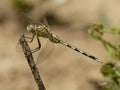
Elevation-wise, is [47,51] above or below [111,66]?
above

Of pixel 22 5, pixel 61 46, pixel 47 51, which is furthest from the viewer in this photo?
pixel 22 5

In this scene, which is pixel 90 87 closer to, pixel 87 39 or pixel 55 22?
pixel 87 39

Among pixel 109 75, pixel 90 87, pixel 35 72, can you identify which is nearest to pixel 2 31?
pixel 90 87

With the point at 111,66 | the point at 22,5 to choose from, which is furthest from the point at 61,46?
the point at 111,66

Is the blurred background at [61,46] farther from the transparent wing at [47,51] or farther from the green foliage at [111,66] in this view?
the transparent wing at [47,51]

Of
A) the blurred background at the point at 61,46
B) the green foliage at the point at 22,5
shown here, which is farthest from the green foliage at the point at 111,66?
the green foliage at the point at 22,5

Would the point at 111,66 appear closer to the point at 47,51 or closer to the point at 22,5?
the point at 47,51

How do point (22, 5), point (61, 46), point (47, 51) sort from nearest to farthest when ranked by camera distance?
point (47, 51), point (61, 46), point (22, 5)

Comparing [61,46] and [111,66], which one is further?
[61,46]

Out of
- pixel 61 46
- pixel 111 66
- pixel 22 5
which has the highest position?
pixel 22 5
